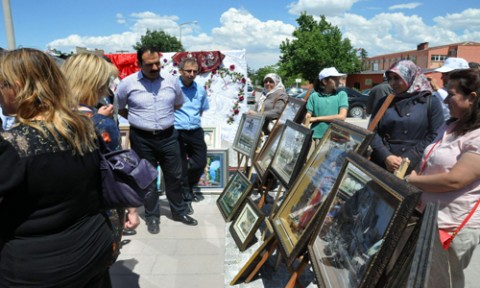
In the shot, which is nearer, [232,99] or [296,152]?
[296,152]

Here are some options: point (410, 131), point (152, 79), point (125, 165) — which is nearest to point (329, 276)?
point (125, 165)

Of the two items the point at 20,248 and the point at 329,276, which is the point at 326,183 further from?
the point at 20,248

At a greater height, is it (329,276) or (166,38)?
(166,38)

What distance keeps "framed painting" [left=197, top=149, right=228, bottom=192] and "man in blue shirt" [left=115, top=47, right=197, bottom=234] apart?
1.08m

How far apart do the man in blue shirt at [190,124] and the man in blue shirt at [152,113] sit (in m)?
0.35

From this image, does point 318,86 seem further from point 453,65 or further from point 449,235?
point 449,235

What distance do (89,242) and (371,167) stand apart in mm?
1170

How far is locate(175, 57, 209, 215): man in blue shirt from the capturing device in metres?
3.88

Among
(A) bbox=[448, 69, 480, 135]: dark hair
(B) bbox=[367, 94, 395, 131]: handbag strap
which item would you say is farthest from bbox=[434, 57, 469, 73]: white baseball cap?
(A) bbox=[448, 69, 480, 135]: dark hair

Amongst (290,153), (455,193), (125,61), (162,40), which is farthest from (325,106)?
(162,40)

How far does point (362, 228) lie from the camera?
133 cm

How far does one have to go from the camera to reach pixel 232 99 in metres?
6.59

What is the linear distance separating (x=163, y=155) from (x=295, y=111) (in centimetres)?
148

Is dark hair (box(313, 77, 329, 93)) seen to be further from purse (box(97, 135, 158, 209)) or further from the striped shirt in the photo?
purse (box(97, 135, 158, 209))
